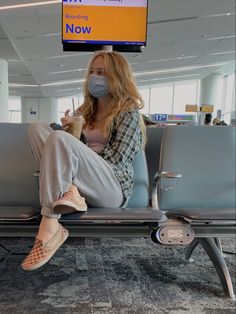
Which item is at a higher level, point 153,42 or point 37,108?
point 153,42

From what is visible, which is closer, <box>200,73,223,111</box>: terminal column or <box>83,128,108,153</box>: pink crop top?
<box>83,128,108,153</box>: pink crop top

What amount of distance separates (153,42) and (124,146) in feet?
21.4

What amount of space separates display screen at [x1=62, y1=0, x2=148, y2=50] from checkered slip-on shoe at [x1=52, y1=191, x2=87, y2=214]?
1680 mm

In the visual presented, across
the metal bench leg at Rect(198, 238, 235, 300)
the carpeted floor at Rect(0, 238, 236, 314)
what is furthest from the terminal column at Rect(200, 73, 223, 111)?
the metal bench leg at Rect(198, 238, 235, 300)

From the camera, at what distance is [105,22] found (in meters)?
2.52

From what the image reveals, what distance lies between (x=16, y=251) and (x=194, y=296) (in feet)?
3.83

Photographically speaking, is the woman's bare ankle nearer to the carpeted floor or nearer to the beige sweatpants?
the beige sweatpants

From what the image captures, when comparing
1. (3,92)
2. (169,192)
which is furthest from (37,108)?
(169,192)

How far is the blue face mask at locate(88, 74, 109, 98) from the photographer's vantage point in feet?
5.13

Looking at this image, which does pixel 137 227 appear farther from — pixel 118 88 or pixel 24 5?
pixel 24 5

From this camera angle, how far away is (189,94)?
52.7 feet

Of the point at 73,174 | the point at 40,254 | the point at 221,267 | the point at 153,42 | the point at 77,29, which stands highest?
the point at 153,42

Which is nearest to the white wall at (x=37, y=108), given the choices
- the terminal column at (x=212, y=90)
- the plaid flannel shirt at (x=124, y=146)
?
the terminal column at (x=212, y=90)

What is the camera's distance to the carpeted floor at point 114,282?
1378mm
